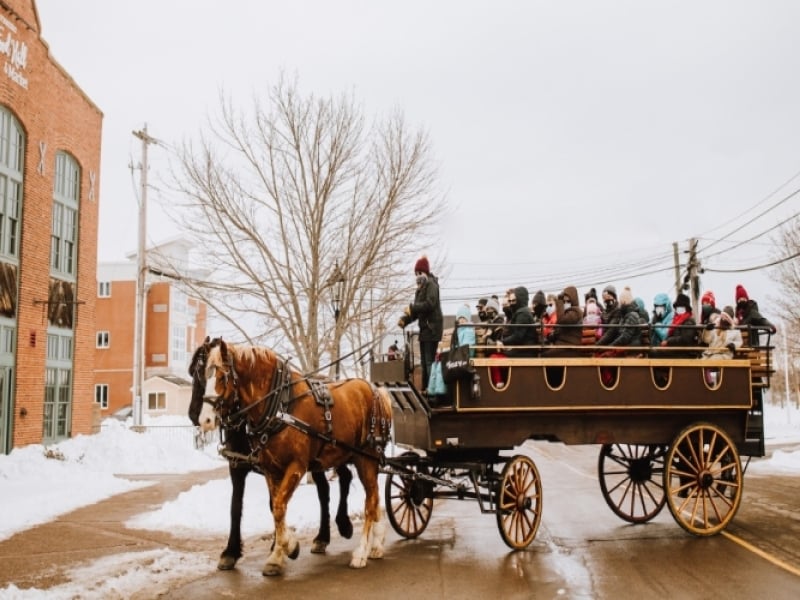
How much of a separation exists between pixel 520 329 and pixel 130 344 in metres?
49.0

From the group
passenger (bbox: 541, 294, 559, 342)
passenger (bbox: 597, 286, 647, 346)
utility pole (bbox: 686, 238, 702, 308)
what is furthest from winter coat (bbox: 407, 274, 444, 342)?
utility pole (bbox: 686, 238, 702, 308)

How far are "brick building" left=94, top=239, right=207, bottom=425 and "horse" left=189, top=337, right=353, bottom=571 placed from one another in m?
44.0

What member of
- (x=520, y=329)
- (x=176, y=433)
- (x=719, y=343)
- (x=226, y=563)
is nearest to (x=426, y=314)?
(x=520, y=329)

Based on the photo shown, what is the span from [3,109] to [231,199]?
7.27 metres

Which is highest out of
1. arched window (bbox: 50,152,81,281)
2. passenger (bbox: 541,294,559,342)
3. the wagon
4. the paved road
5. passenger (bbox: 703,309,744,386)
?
arched window (bbox: 50,152,81,281)

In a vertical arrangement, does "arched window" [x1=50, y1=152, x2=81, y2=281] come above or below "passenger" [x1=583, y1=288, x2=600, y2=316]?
above

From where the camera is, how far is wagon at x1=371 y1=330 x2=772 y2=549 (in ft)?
29.0

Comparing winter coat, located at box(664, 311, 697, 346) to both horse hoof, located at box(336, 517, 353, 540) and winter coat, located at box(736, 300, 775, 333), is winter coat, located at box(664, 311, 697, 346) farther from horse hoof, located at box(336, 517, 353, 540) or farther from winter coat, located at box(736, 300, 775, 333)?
Result: horse hoof, located at box(336, 517, 353, 540)

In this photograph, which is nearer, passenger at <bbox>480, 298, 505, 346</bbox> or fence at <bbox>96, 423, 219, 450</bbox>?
passenger at <bbox>480, 298, 505, 346</bbox>

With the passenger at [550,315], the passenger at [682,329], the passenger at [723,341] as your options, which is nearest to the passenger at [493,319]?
the passenger at [550,315]

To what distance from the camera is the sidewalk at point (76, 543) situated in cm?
841

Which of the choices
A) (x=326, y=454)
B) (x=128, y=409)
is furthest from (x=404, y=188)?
(x=128, y=409)

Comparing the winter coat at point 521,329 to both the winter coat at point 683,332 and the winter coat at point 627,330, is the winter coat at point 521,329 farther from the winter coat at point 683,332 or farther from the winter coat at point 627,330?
the winter coat at point 683,332

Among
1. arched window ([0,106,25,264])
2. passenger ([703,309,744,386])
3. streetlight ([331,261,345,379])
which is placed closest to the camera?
passenger ([703,309,744,386])
